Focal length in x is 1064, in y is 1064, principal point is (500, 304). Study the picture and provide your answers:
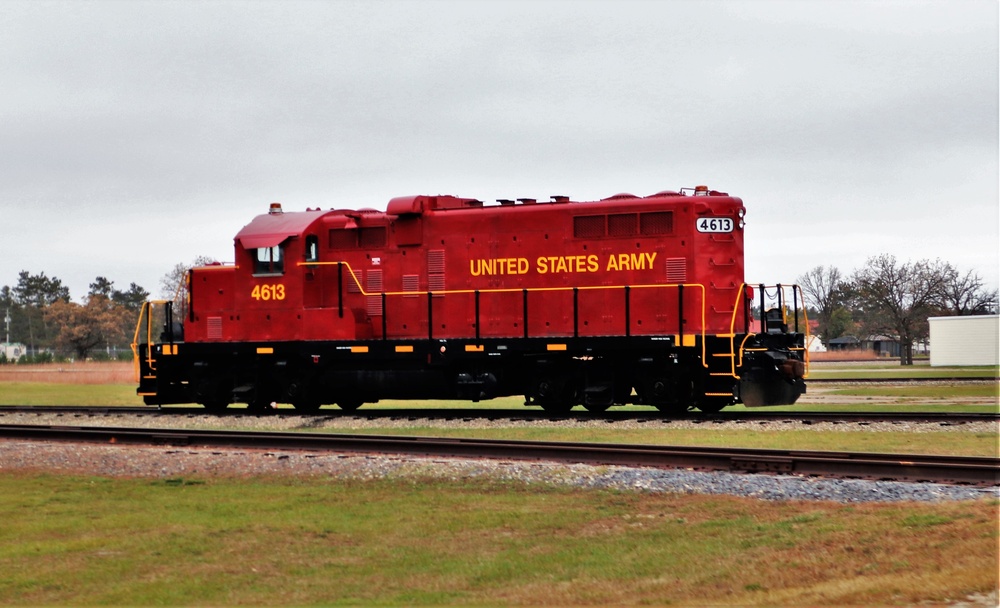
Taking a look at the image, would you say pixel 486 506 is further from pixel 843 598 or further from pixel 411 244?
pixel 411 244

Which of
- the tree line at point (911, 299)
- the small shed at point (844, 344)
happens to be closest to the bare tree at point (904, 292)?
the tree line at point (911, 299)

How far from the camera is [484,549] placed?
346 inches

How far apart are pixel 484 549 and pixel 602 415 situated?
453 inches

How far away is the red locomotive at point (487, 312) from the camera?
20.0 m

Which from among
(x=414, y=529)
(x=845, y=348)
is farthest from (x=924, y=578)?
(x=845, y=348)

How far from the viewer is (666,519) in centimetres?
973

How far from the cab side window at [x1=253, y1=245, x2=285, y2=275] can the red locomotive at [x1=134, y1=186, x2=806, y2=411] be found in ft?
0.12

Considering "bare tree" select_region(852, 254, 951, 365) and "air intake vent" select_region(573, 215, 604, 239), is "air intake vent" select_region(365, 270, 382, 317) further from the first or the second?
"bare tree" select_region(852, 254, 951, 365)

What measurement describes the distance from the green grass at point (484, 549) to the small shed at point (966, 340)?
187 ft

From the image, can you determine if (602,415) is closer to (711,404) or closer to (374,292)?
(711,404)

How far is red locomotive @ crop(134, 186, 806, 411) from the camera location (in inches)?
787

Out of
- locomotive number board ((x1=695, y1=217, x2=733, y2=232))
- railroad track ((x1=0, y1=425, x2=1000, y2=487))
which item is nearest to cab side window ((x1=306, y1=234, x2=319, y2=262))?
railroad track ((x1=0, y1=425, x2=1000, y2=487))

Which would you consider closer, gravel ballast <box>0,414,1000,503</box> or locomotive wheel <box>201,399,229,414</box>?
gravel ballast <box>0,414,1000,503</box>

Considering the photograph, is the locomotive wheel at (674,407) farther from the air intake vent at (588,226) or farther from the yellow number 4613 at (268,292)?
the yellow number 4613 at (268,292)
